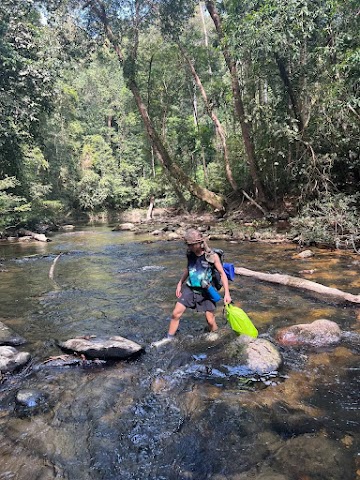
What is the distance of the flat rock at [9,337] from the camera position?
4.78 meters

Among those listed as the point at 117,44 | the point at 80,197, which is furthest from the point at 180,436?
the point at 80,197

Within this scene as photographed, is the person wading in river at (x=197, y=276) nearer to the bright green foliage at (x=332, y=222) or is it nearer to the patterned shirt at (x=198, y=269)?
the patterned shirt at (x=198, y=269)

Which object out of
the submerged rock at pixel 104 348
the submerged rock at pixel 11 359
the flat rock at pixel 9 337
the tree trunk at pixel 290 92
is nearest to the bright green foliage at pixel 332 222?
the tree trunk at pixel 290 92

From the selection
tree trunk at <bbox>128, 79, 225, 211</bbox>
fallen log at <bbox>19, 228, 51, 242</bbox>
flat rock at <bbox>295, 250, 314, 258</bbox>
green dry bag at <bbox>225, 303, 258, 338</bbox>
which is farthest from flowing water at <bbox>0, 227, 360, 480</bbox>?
tree trunk at <bbox>128, 79, 225, 211</bbox>

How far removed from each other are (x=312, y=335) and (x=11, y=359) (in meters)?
3.46

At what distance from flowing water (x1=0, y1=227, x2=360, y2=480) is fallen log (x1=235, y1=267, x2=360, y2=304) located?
0.24m

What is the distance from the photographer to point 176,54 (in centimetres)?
2355

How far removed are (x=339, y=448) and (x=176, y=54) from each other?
24520 mm

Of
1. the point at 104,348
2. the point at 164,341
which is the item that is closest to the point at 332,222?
the point at 164,341

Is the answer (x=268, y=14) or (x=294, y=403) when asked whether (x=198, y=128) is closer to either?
(x=268, y=14)

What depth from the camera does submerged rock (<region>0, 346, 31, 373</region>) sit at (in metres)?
4.09

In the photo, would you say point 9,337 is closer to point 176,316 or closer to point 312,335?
point 176,316

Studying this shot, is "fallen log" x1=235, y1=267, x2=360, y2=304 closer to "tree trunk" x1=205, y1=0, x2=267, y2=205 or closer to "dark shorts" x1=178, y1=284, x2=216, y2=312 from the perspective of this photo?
"dark shorts" x1=178, y1=284, x2=216, y2=312

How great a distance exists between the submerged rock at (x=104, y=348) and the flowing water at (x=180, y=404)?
145 mm
